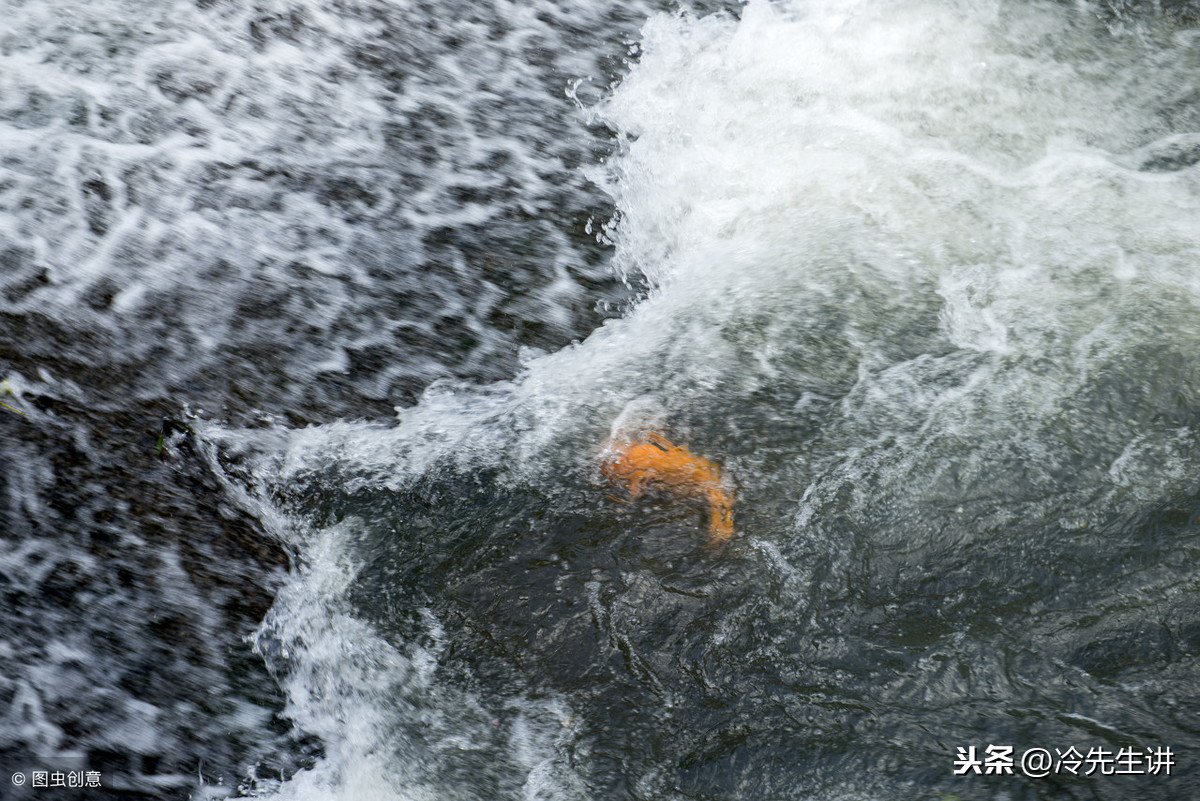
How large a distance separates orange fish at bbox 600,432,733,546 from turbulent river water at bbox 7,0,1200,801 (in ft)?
0.20

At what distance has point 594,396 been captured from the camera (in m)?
3.17

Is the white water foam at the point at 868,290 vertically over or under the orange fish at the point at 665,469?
over

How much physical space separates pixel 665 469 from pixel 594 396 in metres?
0.38

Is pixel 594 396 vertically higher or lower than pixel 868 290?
lower

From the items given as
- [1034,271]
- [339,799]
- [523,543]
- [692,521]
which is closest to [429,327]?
[523,543]

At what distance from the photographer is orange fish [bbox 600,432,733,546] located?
2.92m

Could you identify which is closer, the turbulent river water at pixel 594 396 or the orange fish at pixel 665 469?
the turbulent river water at pixel 594 396

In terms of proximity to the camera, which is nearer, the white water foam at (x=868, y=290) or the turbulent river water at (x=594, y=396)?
the turbulent river water at (x=594, y=396)

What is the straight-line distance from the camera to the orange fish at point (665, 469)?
9.59ft

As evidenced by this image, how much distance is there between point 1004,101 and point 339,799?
3.62 m

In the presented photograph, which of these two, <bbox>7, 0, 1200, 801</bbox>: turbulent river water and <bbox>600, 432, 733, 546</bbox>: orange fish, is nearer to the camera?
<bbox>7, 0, 1200, 801</bbox>: turbulent river water

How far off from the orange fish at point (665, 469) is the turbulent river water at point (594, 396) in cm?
6

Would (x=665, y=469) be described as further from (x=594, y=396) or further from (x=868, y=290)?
(x=868, y=290)

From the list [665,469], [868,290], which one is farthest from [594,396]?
[868,290]
